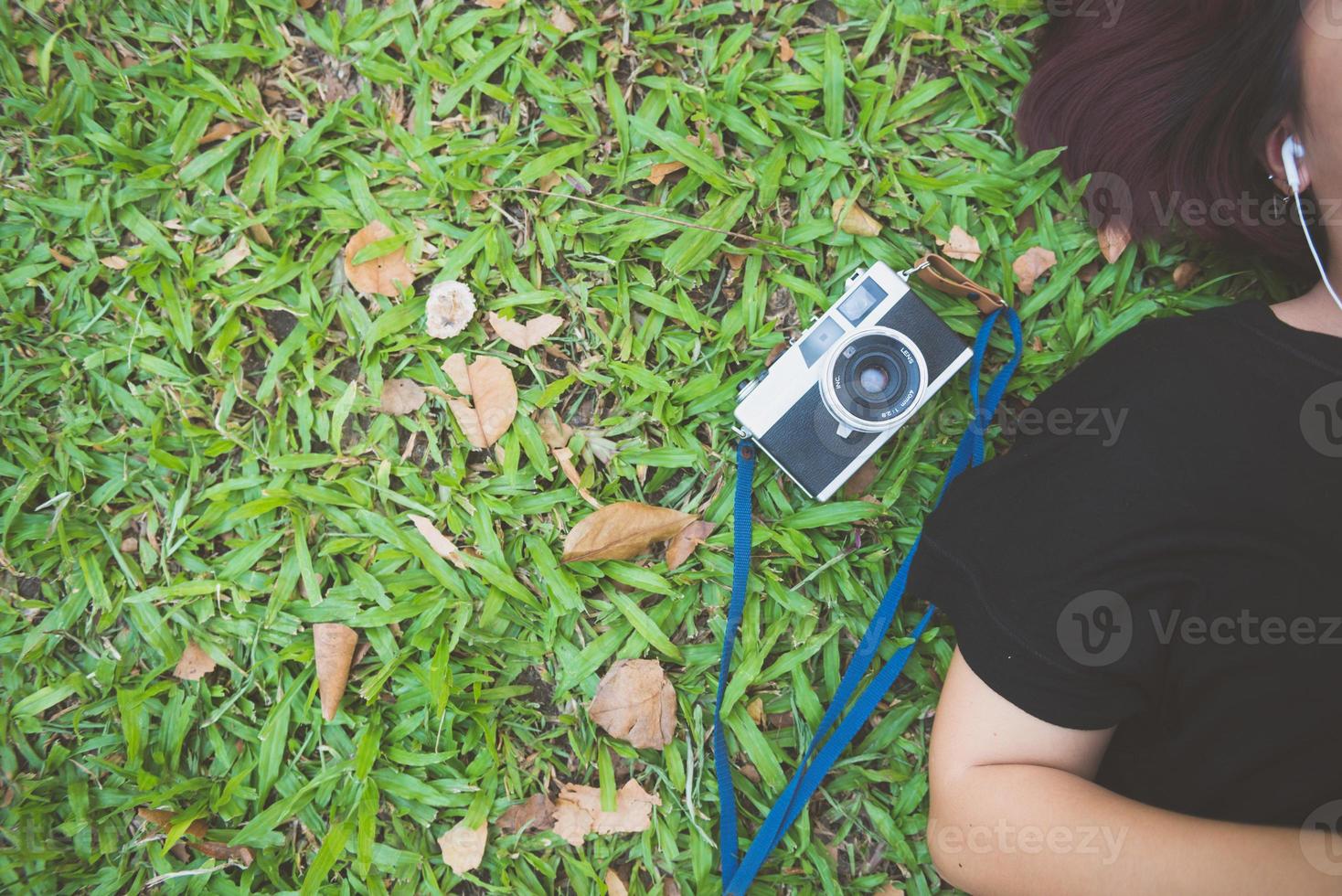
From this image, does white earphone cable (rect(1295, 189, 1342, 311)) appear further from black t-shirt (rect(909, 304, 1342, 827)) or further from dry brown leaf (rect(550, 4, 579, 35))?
dry brown leaf (rect(550, 4, 579, 35))

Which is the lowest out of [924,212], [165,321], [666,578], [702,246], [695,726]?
[695,726]

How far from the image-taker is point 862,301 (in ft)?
5.89

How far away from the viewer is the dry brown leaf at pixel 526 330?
201 cm

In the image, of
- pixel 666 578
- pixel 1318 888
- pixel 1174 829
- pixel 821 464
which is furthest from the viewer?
pixel 666 578

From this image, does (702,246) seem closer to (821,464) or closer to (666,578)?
(821,464)

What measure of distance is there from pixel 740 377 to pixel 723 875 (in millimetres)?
1092

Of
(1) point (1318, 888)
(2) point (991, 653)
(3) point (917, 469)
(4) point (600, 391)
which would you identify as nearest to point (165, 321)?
(4) point (600, 391)

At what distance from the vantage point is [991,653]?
1.55 m

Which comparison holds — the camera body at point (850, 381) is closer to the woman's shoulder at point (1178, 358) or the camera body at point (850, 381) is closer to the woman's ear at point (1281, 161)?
the woman's shoulder at point (1178, 358)

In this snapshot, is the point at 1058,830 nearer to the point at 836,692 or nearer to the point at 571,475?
the point at 836,692

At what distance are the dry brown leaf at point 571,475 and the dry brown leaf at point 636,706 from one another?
375 mm

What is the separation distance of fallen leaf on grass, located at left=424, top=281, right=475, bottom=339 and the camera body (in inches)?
26.5

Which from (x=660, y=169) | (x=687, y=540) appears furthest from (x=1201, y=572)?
A: (x=660, y=169)

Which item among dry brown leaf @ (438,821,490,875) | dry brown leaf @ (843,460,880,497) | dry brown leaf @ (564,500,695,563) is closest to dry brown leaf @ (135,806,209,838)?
dry brown leaf @ (438,821,490,875)
